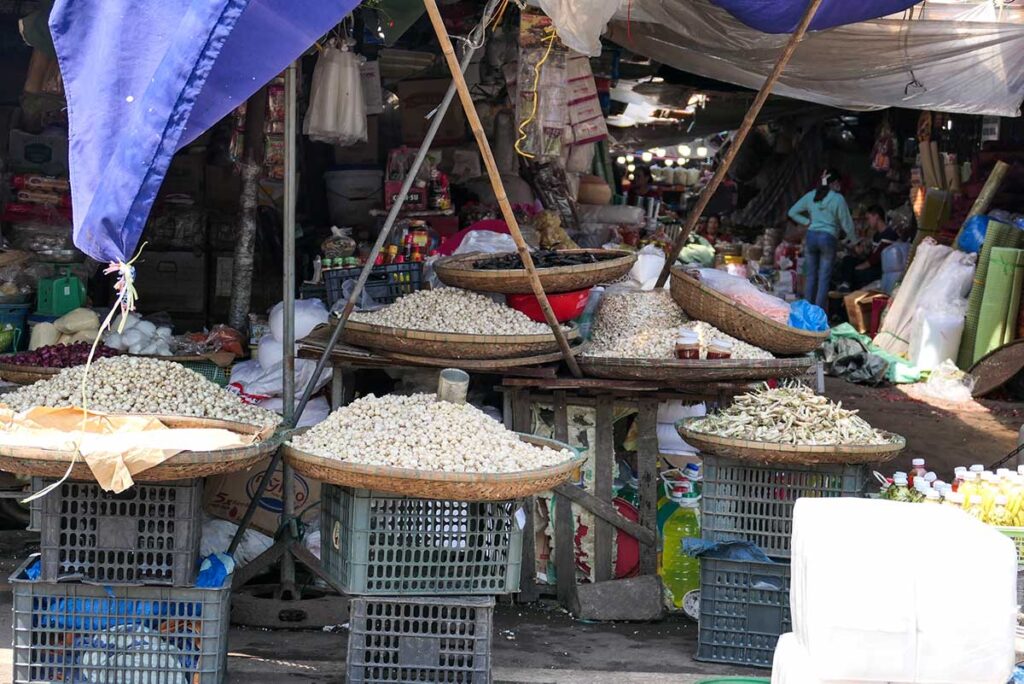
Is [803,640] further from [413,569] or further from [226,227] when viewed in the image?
[226,227]

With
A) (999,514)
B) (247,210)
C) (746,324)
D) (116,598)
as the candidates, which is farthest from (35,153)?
(999,514)

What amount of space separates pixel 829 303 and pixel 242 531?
10311 millimetres

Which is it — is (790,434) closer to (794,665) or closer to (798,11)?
(794,665)

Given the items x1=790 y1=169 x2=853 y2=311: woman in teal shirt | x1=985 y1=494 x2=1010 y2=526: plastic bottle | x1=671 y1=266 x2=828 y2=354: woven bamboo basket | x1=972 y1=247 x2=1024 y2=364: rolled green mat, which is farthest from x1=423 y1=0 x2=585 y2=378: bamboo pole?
x1=790 y1=169 x2=853 y2=311: woman in teal shirt

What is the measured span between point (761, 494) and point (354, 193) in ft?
12.8

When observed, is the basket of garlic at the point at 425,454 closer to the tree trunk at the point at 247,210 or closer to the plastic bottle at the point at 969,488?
the plastic bottle at the point at 969,488

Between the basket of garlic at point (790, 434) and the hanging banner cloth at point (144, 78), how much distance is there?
2.11 m

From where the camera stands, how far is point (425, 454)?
157 inches

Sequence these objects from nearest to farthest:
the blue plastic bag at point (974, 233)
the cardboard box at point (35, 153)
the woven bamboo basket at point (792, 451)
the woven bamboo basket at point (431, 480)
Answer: the woven bamboo basket at point (431, 480), the woven bamboo basket at point (792, 451), the cardboard box at point (35, 153), the blue plastic bag at point (974, 233)

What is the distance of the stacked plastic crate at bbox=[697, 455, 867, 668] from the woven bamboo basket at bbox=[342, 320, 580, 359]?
858mm

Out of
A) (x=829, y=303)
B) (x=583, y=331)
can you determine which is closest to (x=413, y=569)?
(x=583, y=331)

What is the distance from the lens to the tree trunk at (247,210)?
6.26 metres

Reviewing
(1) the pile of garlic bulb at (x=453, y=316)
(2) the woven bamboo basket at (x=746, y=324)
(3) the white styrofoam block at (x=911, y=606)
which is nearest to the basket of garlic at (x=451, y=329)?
(1) the pile of garlic bulb at (x=453, y=316)

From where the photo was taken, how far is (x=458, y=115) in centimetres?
811
